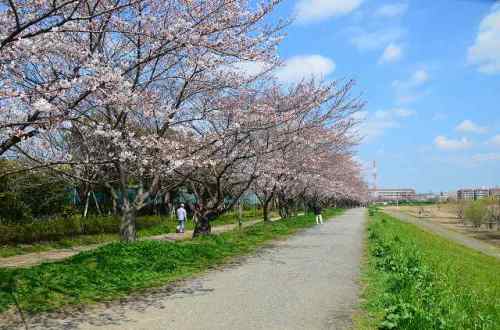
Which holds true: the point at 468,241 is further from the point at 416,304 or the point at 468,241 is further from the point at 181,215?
the point at 416,304

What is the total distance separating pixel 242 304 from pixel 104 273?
341 centimetres

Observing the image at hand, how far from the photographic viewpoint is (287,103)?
1652cm

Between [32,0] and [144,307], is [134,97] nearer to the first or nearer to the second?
[32,0]

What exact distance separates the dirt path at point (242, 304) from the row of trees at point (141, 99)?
102 inches

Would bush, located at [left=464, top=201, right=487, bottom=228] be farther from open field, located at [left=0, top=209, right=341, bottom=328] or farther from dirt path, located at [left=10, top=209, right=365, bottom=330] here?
dirt path, located at [left=10, top=209, right=365, bottom=330]

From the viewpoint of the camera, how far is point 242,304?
7.51 metres

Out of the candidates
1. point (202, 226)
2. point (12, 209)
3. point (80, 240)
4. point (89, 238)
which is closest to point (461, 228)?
point (202, 226)

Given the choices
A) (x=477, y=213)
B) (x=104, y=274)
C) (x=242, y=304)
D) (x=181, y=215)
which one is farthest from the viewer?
(x=477, y=213)

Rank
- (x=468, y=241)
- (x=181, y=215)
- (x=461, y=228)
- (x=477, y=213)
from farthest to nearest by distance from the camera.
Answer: (x=461, y=228), (x=477, y=213), (x=468, y=241), (x=181, y=215)

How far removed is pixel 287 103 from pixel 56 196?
1547cm

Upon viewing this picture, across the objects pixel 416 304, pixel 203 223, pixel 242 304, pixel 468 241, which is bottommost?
pixel 468 241

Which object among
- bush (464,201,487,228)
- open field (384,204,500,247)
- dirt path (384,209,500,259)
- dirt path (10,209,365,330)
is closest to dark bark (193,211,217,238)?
dirt path (10,209,365,330)

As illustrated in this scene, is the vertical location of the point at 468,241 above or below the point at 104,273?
below

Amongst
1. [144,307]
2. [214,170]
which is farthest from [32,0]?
[214,170]
